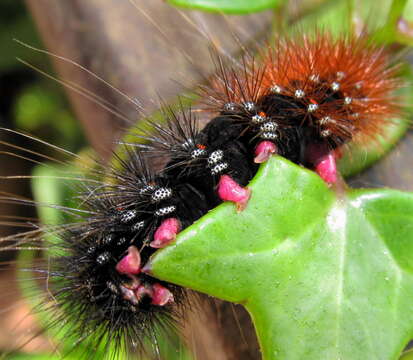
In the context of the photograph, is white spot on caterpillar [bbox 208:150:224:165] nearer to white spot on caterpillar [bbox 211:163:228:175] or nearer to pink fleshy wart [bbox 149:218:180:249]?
white spot on caterpillar [bbox 211:163:228:175]

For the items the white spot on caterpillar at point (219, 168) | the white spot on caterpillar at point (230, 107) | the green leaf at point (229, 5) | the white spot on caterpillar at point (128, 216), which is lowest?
the white spot on caterpillar at point (219, 168)

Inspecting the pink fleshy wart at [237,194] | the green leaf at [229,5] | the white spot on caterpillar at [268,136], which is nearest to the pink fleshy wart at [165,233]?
the pink fleshy wart at [237,194]

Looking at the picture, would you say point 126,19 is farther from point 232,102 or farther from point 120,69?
point 232,102

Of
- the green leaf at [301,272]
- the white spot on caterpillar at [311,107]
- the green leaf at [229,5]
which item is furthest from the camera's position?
the green leaf at [229,5]

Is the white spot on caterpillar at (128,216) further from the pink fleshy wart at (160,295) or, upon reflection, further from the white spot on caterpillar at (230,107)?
the white spot on caterpillar at (230,107)

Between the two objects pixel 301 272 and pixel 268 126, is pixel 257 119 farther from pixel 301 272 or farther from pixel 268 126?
pixel 301 272

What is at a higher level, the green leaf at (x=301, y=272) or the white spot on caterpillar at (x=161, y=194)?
the white spot on caterpillar at (x=161, y=194)

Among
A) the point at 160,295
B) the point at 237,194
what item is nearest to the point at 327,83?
the point at 237,194
